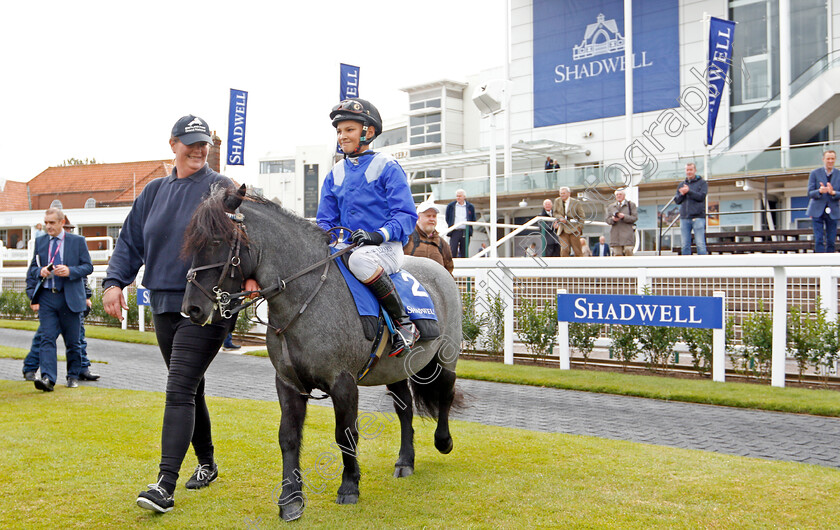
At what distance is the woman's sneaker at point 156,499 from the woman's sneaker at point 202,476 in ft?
1.53

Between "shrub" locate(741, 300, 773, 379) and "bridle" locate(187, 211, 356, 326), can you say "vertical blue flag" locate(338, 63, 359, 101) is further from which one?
"bridle" locate(187, 211, 356, 326)

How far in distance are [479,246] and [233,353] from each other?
10768mm

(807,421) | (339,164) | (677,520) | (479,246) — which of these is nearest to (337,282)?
(339,164)

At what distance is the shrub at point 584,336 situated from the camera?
34.3ft

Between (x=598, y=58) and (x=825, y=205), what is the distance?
21.0 metres

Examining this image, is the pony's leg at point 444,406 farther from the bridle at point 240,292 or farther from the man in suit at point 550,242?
the man in suit at point 550,242

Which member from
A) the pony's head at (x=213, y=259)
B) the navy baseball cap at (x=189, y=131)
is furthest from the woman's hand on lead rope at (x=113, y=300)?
the navy baseball cap at (x=189, y=131)

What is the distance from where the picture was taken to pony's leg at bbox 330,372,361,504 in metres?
4.02

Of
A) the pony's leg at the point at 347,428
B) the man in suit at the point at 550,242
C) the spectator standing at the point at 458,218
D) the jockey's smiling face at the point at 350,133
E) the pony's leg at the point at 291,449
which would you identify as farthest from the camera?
the spectator standing at the point at 458,218

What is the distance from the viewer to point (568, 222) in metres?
13.8

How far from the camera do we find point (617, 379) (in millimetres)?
9312

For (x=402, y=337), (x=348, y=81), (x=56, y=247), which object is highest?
(x=348, y=81)

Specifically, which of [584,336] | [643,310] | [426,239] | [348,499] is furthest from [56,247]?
[643,310]

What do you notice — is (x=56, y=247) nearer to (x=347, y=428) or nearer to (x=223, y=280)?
(x=223, y=280)
